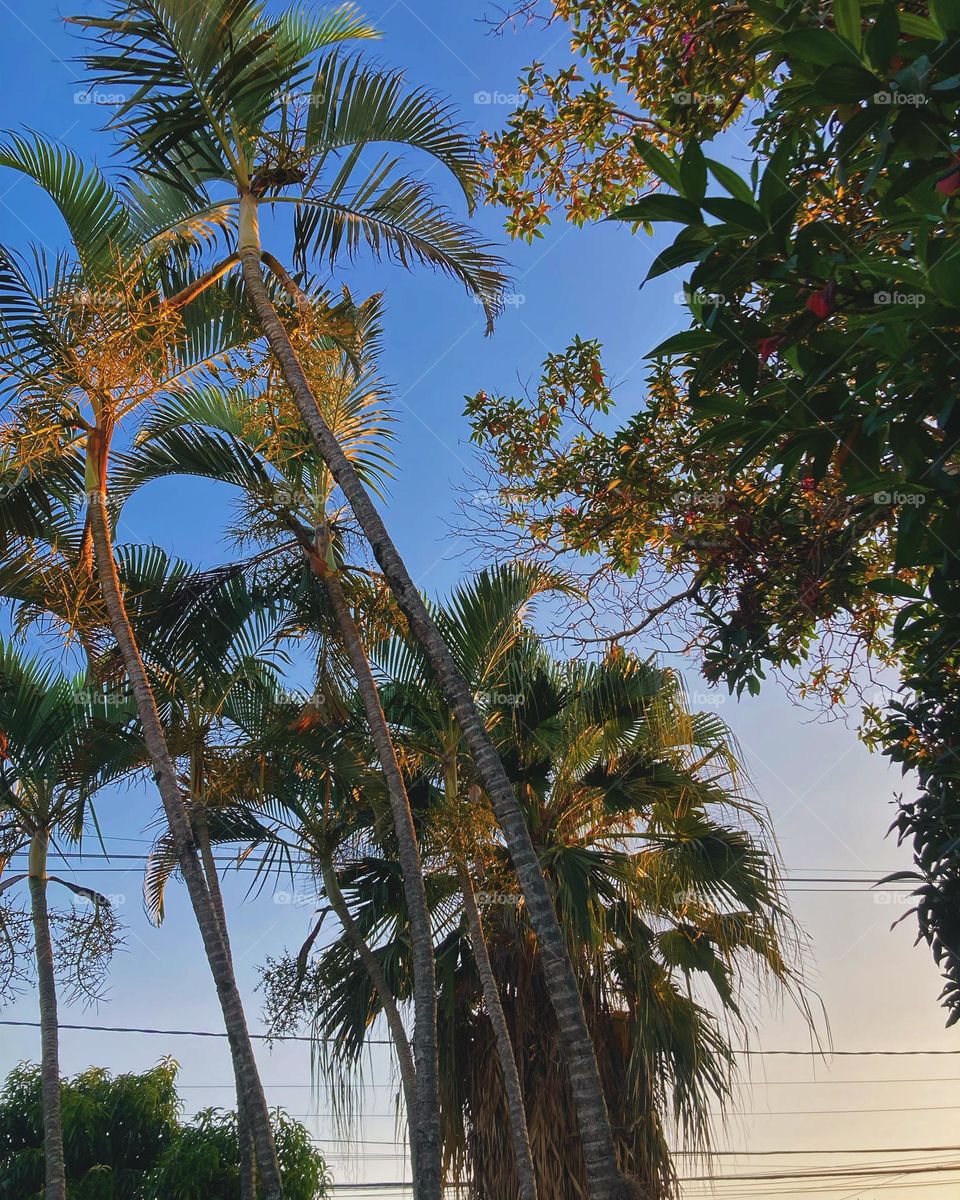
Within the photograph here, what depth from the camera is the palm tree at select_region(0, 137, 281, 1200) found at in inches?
242

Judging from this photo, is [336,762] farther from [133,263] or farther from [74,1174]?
[74,1174]

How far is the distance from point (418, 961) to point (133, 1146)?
11890mm

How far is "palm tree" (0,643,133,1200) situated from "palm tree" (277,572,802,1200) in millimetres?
2567

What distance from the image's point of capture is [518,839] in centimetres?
448

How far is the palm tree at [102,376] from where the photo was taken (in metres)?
6.16

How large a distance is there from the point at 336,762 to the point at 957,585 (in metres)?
7.60
